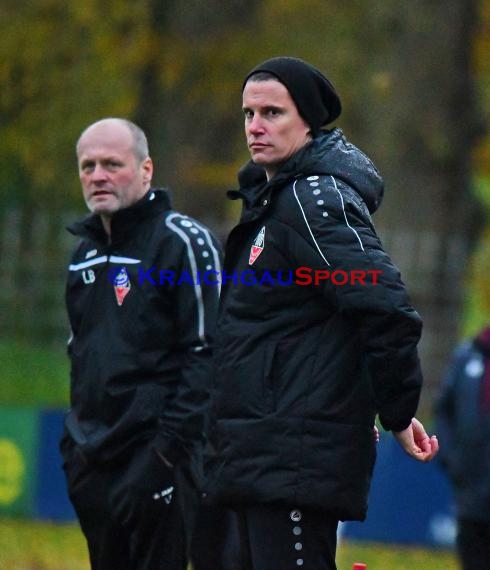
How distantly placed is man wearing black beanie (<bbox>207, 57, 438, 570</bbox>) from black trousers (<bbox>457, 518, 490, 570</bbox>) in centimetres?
280

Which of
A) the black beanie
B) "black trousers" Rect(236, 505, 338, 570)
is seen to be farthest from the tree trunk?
"black trousers" Rect(236, 505, 338, 570)

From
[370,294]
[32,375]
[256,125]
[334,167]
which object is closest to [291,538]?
[370,294]

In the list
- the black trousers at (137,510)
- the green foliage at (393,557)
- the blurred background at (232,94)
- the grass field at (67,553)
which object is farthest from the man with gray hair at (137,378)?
the blurred background at (232,94)

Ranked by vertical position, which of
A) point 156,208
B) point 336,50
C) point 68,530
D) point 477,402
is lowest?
point 68,530

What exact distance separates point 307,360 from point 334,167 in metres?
0.66

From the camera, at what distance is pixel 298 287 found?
17.9ft

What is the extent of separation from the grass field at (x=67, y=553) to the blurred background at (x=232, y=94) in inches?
42.0

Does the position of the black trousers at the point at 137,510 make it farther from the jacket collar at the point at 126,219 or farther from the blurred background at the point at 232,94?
the blurred background at the point at 232,94

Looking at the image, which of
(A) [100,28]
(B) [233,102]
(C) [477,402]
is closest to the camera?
(C) [477,402]

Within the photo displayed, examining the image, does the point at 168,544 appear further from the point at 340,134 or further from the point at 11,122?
the point at 11,122

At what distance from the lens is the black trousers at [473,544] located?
8.14 meters

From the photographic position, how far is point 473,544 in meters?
8.27

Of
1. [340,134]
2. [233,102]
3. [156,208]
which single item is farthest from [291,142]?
[233,102]

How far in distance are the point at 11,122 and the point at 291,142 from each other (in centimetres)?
1243
